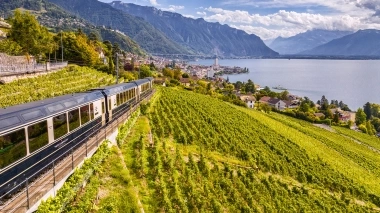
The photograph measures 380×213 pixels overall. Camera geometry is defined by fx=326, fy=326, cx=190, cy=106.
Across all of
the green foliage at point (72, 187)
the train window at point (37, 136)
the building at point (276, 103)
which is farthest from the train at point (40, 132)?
the building at point (276, 103)

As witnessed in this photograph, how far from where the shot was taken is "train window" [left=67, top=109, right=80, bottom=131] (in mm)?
14054

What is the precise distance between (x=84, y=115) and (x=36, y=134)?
486cm

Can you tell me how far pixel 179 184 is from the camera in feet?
49.2

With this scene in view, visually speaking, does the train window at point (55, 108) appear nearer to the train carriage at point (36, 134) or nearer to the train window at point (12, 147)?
the train carriage at point (36, 134)

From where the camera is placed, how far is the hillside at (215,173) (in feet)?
43.7

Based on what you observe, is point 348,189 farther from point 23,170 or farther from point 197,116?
point 23,170

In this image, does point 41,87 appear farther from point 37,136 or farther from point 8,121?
point 8,121

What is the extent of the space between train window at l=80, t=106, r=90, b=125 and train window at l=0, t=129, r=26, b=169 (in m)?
5.26

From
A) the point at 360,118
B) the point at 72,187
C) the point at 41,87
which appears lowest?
the point at 360,118

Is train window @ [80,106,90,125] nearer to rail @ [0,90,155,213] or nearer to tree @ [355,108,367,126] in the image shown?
rail @ [0,90,155,213]

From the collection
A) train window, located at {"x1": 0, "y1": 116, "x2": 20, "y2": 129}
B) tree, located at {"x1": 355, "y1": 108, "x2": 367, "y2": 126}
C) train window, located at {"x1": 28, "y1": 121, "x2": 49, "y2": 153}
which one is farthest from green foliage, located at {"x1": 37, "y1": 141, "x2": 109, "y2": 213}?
tree, located at {"x1": 355, "y1": 108, "x2": 367, "y2": 126}

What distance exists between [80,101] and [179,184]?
6.12 meters

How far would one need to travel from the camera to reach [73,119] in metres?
14.4

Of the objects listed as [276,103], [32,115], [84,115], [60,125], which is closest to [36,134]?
[32,115]
